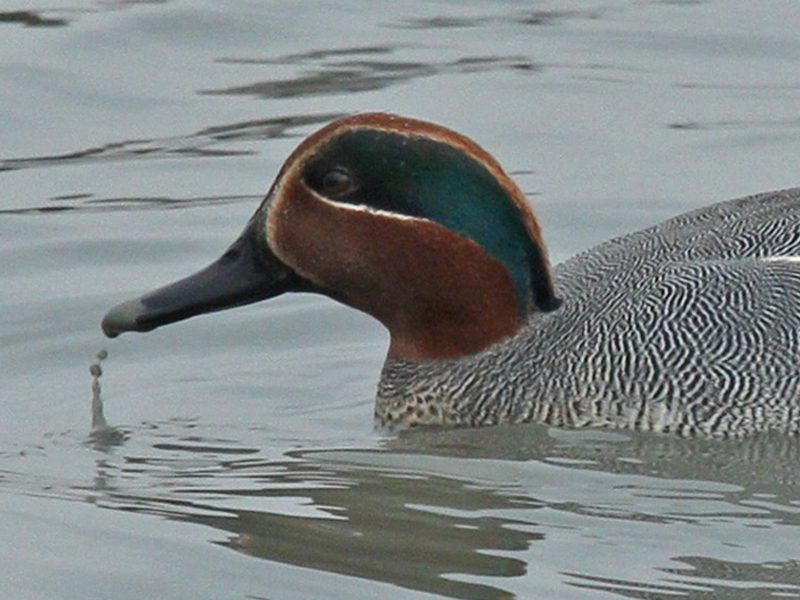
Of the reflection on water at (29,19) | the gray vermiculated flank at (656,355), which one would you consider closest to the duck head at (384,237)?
the gray vermiculated flank at (656,355)

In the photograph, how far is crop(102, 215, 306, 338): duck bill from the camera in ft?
28.8

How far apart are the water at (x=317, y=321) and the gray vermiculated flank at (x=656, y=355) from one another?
113 millimetres

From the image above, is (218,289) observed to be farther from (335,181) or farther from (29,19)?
(29,19)

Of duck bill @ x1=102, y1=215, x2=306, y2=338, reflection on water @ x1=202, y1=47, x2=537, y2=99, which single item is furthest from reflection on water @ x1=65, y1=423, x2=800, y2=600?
reflection on water @ x1=202, y1=47, x2=537, y2=99

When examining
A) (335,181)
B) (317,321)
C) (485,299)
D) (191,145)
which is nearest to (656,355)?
(485,299)

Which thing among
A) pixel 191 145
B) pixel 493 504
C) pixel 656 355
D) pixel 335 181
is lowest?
pixel 493 504

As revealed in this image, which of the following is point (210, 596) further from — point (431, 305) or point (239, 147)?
point (239, 147)

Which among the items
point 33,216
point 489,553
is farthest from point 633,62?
point 489,553

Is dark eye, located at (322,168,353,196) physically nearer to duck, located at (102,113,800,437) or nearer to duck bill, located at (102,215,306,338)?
duck, located at (102,113,800,437)

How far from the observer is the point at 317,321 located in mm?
10516

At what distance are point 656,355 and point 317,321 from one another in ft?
7.25

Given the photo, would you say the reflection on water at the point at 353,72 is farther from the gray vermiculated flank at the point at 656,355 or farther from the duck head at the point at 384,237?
the duck head at the point at 384,237

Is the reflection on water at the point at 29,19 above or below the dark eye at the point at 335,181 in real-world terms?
above

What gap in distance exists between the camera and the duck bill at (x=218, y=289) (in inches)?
345
